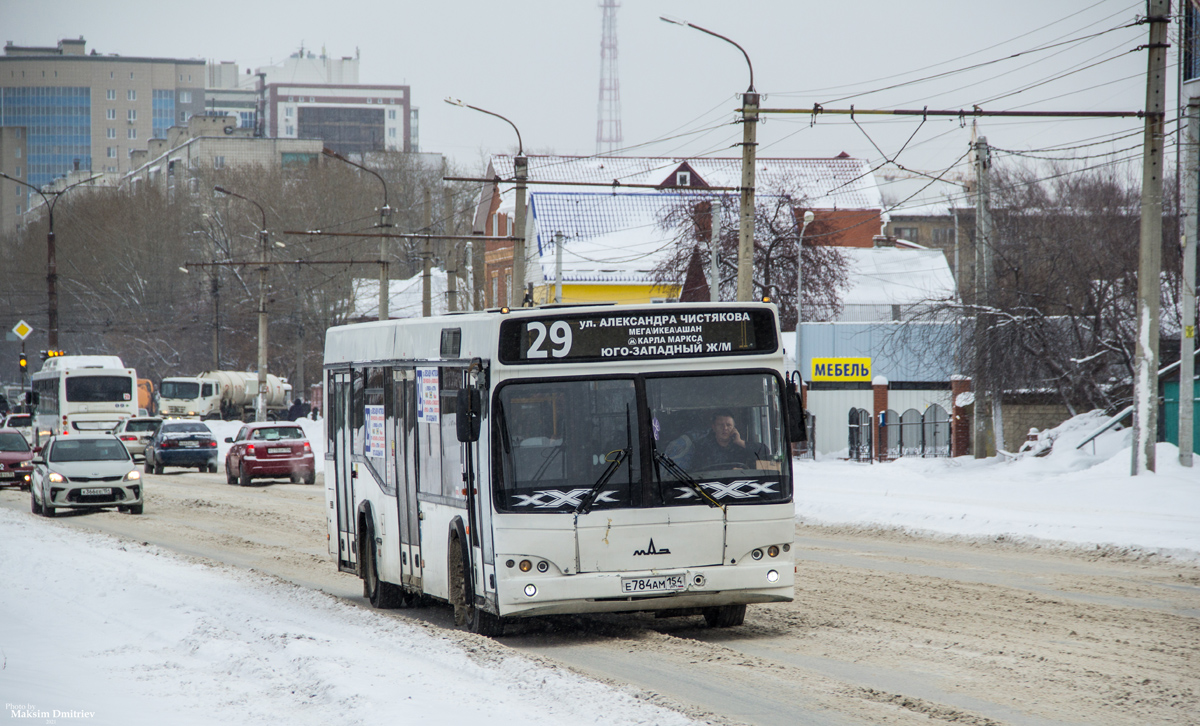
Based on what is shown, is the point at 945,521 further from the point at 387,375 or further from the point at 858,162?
the point at 858,162

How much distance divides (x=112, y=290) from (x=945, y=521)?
6833 centimetres

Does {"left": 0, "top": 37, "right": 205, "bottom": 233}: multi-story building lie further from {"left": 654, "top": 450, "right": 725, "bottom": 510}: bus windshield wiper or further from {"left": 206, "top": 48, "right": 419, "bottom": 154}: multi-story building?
{"left": 654, "top": 450, "right": 725, "bottom": 510}: bus windshield wiper

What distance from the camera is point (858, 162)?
80750 mm

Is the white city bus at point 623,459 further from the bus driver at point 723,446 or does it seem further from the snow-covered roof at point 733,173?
the snow-covered roof at point 733,173

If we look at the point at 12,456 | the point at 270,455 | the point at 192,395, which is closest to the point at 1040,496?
the point at 270,455

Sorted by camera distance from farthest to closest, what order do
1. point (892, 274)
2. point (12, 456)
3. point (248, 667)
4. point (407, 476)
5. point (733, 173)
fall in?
point (733, 173) → point (892, 274) → point (12, 456) → point (407, 476) → point (248, 667)

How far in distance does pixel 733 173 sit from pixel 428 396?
68486mm

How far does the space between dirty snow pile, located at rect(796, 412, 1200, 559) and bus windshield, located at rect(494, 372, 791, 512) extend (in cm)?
766

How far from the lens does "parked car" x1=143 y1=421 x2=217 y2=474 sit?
139 ft

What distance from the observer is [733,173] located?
7856cm

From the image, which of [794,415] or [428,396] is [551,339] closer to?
[428,396]

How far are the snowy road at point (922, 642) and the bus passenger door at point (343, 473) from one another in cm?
44

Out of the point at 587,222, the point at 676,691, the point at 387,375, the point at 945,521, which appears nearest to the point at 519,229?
the point at 945,521

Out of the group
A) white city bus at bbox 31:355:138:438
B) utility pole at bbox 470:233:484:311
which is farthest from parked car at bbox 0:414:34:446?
utility pole at bbox 470:233:484:311
